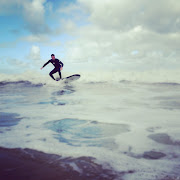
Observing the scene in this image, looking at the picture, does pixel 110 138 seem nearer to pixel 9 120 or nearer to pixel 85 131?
pixel 85 131

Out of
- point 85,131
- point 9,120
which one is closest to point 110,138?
point 85,131

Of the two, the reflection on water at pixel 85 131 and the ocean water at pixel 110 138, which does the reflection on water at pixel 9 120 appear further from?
the reflection on water at pixel 85 131

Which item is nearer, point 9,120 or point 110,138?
point 110,138

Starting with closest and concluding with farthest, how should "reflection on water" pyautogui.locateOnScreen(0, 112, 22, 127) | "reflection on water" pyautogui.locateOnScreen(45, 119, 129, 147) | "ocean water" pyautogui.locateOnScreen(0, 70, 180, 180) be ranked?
"ocean water" pyautogui.locateOnScreen(0, 70, 180, 180) < "reflection on water" pyautogui.locateOnScreen(45, 119, 129, 147) < "reflection on water" pyautogui.locateOnScreen(0, 112, 22, 127)

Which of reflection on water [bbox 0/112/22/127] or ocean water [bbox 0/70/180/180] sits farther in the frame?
reflection on water [bbox 0/112/22/127]

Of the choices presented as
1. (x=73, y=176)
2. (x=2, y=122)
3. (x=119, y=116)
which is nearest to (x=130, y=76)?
(x=119, y=116)

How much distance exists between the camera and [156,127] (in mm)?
5289

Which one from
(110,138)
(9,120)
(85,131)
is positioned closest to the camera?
(110,138)

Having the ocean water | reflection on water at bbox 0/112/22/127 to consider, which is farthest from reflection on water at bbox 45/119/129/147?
reflection on water at bbox 0/112/22/127

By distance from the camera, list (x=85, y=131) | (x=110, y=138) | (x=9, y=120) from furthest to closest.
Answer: (x=9, y=120) → (x=85, y=131) → (x=110, y=138)

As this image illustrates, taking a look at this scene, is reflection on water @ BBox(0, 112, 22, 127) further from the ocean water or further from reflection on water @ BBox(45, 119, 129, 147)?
reflection on water @ BBox(45, 119, 129, 147)

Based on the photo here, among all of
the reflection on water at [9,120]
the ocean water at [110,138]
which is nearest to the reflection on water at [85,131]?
the ocean water at [110,138]

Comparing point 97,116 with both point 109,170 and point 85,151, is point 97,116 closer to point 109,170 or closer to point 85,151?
point 85,151

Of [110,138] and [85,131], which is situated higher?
[85,131]
